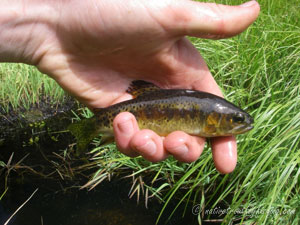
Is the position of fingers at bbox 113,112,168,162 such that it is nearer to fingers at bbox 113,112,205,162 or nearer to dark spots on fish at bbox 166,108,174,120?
fingers at bbox 113,112,205,162

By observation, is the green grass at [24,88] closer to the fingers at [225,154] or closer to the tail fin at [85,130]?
the tail fin at [85,130]

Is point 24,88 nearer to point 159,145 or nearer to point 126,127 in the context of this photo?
point 126,127

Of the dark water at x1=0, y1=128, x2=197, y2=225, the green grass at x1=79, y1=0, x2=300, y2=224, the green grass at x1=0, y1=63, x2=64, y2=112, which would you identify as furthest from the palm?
the green grass at x1=0, y1=63, x2=64, y2=112

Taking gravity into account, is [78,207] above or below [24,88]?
below

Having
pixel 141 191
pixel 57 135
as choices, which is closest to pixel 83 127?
→ pixel 141 191

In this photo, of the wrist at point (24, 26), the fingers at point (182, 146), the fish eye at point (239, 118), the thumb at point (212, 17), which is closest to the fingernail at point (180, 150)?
the fingers at point (182, 146)

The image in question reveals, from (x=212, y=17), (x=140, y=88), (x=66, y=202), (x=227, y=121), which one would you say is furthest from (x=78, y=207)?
(x=212, y=17)

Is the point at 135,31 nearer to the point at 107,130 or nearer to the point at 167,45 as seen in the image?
the point at 167,45
